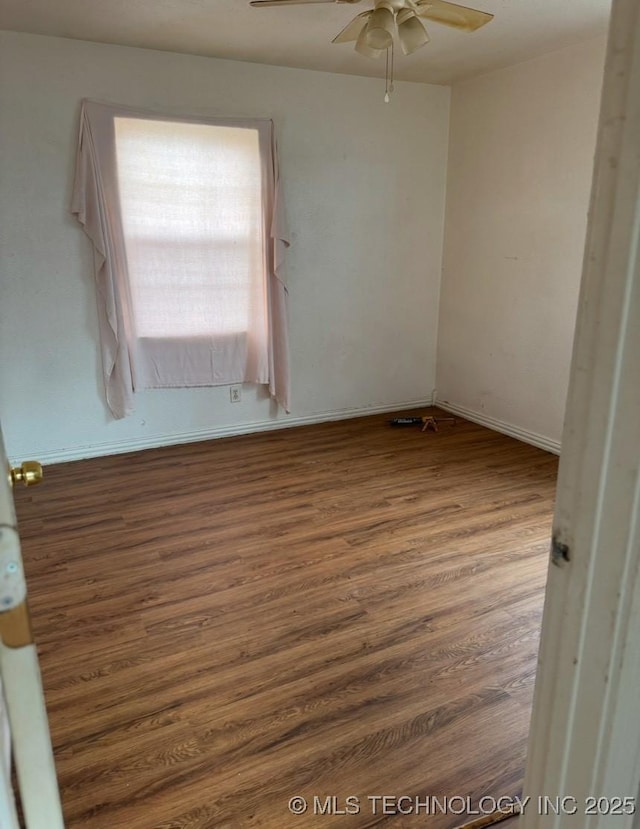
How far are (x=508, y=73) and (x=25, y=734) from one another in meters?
4.18

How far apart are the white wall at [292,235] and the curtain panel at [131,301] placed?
0.31 ft

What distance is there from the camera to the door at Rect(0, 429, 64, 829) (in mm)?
617

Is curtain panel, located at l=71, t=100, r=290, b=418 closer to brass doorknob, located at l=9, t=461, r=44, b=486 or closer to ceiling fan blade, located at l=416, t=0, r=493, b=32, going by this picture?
ceiling fan blade, located at l=416, t=0, r=493, b=32

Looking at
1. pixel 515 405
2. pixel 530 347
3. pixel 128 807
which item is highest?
pixel 530 347

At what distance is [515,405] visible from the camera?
394 centimetres

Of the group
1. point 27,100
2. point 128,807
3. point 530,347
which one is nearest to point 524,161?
point 530,347

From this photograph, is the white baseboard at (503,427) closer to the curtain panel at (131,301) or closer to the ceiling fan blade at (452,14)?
the curtain panel at (131,301)

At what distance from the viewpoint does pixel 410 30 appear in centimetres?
239

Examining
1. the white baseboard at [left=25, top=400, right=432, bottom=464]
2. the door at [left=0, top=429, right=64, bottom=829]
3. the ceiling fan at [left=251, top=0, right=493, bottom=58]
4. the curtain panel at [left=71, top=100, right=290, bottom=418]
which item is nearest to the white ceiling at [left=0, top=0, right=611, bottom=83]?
the ceiling fan at [left=251, top=0, right=493, bottom=58]

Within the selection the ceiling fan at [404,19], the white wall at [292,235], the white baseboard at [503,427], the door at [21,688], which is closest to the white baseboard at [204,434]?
the white wall at [292,235]

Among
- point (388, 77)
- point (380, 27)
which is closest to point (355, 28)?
point (380, 27)

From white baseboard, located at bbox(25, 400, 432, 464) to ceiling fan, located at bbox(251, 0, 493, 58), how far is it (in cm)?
242

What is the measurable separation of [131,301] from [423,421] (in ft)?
7.19

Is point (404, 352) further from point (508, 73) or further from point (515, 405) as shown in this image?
point (508, 73)
